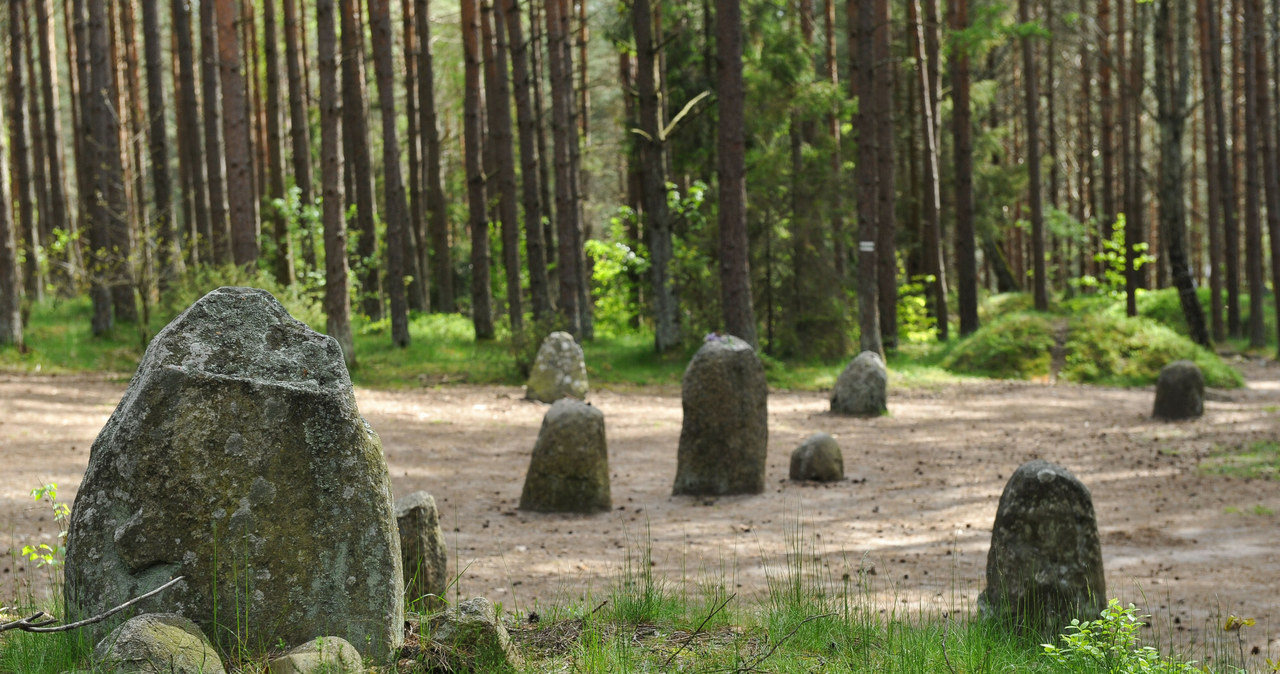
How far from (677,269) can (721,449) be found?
1110cm

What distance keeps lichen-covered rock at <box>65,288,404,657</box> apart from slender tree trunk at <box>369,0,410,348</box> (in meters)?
17.3

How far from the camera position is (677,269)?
20.4m

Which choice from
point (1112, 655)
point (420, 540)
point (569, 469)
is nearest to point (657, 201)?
point (569, 469)

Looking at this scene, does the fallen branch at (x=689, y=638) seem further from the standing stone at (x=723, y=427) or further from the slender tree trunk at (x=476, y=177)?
the slender tree trunk at (x=476, y=177)

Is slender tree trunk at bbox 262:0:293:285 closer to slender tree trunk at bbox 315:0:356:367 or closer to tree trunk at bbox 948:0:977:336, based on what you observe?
slender tree trunk at bbox 315:0:356:367

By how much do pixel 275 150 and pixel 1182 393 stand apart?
20783 mm

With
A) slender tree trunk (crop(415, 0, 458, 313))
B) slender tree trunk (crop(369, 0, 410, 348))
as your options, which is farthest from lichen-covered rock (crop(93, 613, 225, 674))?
slender tree trunk (crop(415, 0, 458, 313))

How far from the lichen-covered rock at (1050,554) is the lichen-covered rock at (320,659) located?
11.0ft

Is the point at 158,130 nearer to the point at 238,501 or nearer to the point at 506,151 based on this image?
the point at 506,151

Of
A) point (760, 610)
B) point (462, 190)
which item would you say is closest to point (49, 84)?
point (462, 190)

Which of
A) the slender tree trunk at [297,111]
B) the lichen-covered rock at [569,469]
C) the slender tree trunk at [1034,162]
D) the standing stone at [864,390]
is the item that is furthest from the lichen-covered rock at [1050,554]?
the slender tree trunk at [1034,162]

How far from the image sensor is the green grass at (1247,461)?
33.3ft

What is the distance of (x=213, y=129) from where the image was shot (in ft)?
67.5

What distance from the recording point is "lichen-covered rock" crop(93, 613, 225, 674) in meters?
3.06
